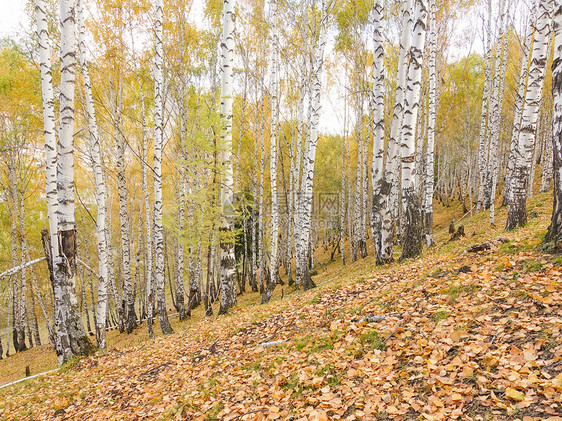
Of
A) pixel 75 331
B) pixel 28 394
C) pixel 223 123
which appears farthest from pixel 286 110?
pixel 28 394

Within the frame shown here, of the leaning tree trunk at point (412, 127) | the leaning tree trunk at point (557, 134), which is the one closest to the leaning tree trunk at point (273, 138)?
the leaning tree trunk at point (412, 127)

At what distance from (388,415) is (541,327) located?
66.2 inches

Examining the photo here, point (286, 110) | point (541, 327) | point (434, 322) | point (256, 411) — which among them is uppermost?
point (286, 110)

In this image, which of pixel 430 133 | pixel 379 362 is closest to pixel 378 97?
pixel 430 133

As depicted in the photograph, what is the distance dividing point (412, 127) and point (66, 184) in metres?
7.64

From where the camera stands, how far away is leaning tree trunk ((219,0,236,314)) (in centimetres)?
754

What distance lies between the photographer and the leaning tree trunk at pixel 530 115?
20.0 ft

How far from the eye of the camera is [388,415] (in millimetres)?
2342

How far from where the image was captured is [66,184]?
19.0ft

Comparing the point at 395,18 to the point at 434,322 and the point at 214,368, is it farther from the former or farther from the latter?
the point at 214,368

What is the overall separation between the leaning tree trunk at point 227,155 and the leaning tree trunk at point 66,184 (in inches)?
132

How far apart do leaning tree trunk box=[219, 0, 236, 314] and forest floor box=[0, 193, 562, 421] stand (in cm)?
276

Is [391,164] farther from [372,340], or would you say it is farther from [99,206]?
[99,206]

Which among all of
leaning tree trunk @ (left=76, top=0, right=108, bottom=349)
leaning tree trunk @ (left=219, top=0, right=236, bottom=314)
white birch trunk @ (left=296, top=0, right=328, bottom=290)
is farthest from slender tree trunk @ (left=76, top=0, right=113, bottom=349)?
A: white birch trunk @ (left=296, top=0, right=328, bottom=290)
